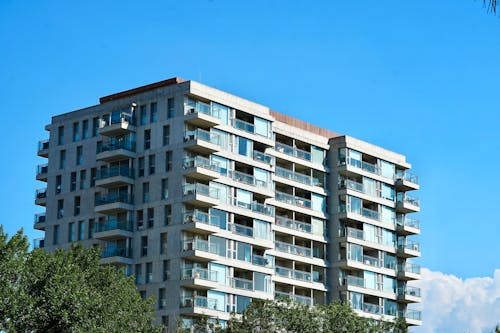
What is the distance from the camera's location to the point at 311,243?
349 feet

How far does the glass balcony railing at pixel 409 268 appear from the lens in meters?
113

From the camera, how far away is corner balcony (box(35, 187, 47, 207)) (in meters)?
103

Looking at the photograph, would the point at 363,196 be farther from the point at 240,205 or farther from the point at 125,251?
the point at 125,251

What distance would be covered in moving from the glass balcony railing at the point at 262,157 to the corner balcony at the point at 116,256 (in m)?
14.7

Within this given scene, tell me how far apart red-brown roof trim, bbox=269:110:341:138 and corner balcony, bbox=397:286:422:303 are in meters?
17.8

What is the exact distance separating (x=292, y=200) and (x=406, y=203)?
52.8ft

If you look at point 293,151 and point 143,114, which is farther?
point 293,151

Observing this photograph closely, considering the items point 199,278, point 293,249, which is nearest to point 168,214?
point 199,278

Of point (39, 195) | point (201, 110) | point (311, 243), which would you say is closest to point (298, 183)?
point (311, 243)

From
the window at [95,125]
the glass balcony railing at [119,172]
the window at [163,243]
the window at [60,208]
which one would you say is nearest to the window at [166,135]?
the glass balcony railing at [119,172]

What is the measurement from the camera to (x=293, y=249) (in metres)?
104

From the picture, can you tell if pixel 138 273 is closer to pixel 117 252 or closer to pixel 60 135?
pixel 117 252

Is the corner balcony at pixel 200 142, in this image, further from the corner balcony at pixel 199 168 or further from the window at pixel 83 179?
the window at pixel 83 179

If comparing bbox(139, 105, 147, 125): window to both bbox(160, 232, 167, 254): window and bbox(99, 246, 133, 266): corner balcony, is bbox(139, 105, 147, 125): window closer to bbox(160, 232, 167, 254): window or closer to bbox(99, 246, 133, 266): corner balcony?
bbox(160, 232, 167, 254): window
